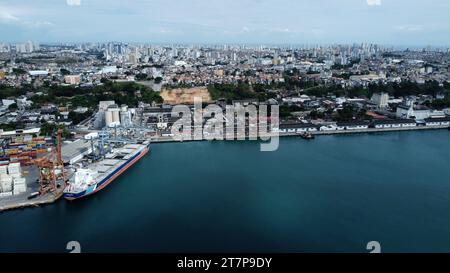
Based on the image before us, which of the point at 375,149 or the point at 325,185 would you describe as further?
the point at 375,149

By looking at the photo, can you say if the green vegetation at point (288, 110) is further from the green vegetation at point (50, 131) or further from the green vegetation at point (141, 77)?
the green vegetation at point (141, 77)

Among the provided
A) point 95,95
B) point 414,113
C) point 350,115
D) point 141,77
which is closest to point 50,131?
point 95,95

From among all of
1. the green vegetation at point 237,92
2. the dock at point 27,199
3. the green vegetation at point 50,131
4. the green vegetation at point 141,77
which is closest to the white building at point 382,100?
the green vegetation at point 237,92

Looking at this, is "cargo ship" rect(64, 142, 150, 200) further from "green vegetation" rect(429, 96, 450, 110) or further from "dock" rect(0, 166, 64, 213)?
"green vegetation" rect(429, 96, 450, 110)

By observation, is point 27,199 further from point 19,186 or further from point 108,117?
point 108,117

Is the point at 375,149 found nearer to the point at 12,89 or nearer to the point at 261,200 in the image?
the point at 261,200

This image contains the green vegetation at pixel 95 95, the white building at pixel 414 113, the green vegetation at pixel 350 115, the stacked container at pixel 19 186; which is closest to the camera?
the stacked container at pixel 19 186
